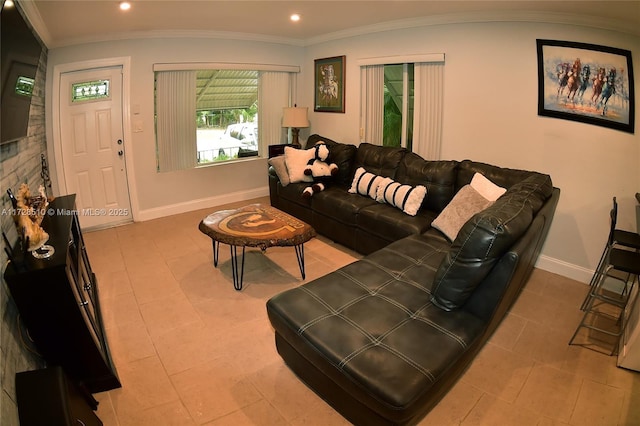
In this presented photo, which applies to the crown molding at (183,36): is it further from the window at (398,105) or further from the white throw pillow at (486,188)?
the white throw pillow at (486,188)

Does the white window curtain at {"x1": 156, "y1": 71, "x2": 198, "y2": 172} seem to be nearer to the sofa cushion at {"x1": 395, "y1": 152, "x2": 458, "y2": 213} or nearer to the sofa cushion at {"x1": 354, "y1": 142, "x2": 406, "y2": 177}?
the sofa cushion at {"x1": 354, "y1": 142, "x2": 406, "y2": 177}

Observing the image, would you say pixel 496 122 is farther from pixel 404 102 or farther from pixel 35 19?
pixel 35 19

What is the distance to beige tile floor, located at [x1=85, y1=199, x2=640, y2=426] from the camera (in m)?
1.93

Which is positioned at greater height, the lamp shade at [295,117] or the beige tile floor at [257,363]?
the lamp shade at [295,117]

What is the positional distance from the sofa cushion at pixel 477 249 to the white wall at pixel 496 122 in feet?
4.91

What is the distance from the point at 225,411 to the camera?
1.93 m

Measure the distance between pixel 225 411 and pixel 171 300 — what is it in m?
1.29

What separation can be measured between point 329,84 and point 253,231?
121 inches

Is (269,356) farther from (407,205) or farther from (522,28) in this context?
(522,28)

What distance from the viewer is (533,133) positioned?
3357mm

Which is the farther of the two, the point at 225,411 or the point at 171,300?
the point at 171,300

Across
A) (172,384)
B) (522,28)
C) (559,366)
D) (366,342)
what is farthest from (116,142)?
(559,366)

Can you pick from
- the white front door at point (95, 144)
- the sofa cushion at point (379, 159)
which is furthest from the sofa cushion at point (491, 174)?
the white front door at point (95, 144)

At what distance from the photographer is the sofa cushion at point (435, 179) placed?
3514 millimetres
